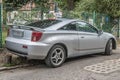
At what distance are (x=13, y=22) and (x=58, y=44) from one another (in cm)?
387

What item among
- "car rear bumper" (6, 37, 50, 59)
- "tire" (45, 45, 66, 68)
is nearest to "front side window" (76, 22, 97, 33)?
"tire" (45, 45, 66, 68)

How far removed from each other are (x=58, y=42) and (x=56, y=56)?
43cm

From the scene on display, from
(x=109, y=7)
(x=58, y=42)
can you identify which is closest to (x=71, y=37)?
(x=58, y=42)

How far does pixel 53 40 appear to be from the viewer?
7582 mm

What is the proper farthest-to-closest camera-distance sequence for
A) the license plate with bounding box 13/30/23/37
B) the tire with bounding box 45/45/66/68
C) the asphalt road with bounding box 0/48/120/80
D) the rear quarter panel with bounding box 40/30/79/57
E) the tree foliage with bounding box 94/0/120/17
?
the tree foliage with bounding box 94/0/120/17, the license plate with bounding box 13/30/23/37, the tire with bounding box 45/45/66/68, the rear quarter panel with bounding box 40/30/79/57, the asphalt road with bounding box 0/48/120/80

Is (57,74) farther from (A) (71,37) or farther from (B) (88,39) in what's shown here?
(B) (88,39)

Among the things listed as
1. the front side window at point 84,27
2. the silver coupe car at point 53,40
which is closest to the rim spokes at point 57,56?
the silver coupe car at point 53,40

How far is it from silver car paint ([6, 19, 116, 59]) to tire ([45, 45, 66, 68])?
16 cm

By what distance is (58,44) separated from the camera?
25.6ft

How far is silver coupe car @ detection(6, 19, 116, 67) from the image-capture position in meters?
7.34

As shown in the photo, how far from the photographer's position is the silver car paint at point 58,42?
7301 millimetres

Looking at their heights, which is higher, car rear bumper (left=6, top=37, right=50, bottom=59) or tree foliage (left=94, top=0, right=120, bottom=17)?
tree foliage (left=94, top=0, right=120, bottom=17)

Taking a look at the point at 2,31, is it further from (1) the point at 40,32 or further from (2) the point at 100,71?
(2) the point at 100,71

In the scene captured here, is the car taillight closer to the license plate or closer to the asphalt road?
the license plate
